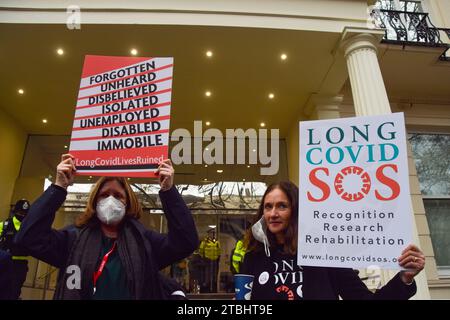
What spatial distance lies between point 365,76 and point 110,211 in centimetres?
631

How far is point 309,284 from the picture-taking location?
1998mm

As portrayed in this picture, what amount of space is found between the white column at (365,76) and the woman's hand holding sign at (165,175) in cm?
539

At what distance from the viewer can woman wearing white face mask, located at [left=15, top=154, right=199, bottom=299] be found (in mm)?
1880

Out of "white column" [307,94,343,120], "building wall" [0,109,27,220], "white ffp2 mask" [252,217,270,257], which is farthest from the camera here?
"building wall" [0,109,27,220]

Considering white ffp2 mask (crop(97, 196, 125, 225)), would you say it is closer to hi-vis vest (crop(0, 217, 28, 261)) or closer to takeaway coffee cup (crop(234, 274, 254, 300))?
takeaway coffee cup (crop(234, 274, 254, 300))

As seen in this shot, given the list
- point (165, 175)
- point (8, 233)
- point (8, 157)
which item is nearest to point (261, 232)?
point (165, 175)

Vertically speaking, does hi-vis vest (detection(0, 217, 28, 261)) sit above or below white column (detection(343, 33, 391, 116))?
below

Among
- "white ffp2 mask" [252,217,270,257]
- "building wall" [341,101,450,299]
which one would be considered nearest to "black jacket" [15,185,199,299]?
"white ffp2 mask" [252,217,270,257]

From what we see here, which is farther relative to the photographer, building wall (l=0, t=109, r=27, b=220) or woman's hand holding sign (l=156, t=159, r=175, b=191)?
building wall (l=0, t=109, r=27, b=220)

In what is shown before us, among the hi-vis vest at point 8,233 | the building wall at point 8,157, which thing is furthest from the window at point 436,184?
the building wall at point 8,157

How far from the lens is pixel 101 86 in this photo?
2693mm

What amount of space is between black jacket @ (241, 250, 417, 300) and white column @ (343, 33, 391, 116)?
5.03 meters

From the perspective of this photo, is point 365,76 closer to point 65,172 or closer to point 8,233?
point 65,172
